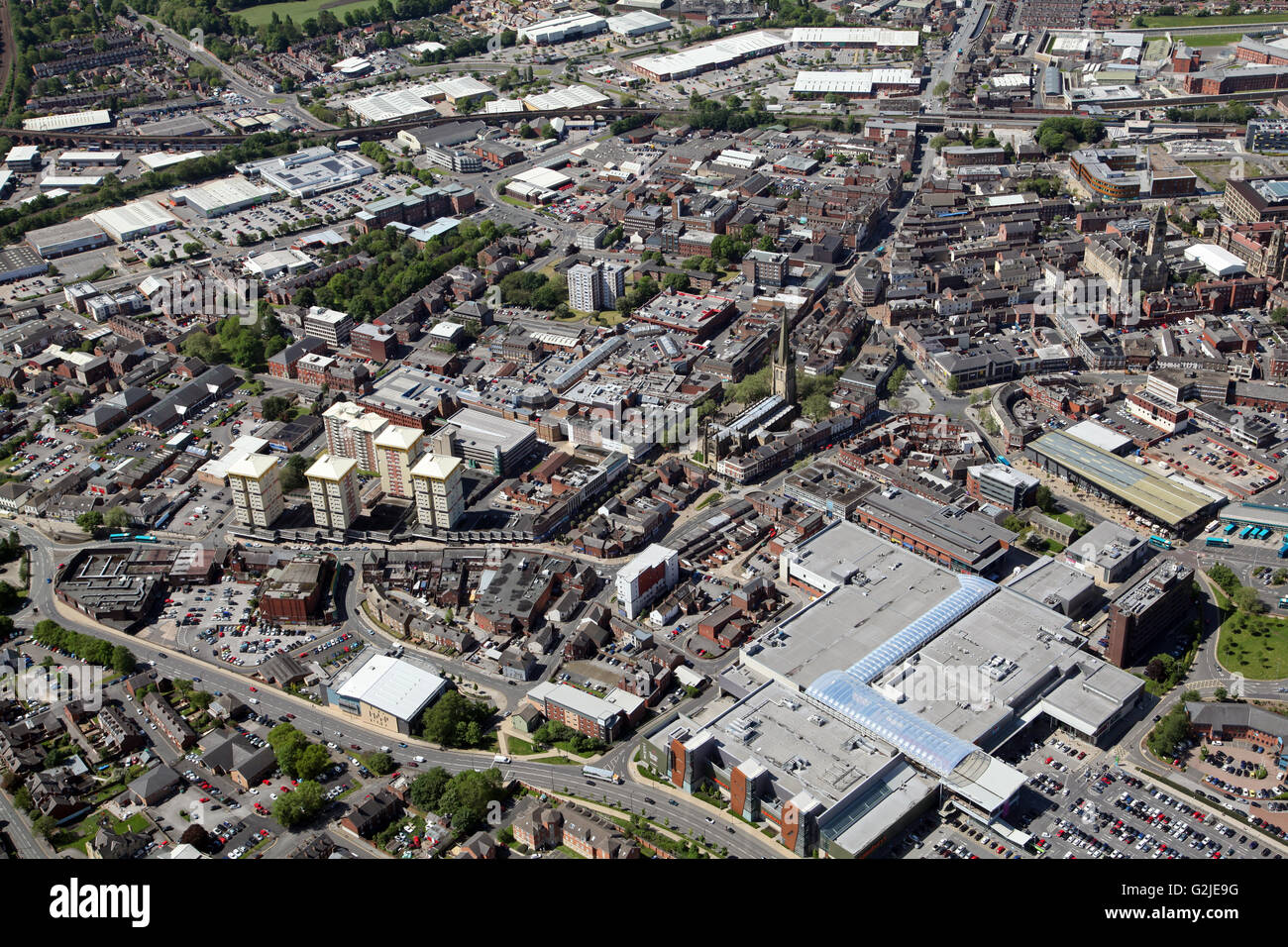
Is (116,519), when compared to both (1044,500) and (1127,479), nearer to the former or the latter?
A: (1044,500)

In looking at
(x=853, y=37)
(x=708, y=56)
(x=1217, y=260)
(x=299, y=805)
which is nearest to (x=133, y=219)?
(x=708, y=56)

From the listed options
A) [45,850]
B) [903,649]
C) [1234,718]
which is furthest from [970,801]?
[45,850]

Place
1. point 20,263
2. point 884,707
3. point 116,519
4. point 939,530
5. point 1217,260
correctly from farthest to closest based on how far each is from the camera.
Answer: point 20,263
point 1217,260
point 116,519
point 939,530
point 884,707

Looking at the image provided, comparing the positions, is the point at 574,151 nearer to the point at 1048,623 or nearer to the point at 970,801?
the point at 1048,623

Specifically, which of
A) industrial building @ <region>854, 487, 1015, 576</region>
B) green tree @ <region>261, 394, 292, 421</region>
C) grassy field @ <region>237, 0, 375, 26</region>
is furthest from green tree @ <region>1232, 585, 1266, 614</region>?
grassy field @ <region>237, 0, 375, 26</region>

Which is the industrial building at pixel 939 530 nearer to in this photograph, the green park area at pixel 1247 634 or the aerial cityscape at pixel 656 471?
the aerial cityscape at pixel 656 471

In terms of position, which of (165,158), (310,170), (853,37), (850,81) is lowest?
(310,170)
